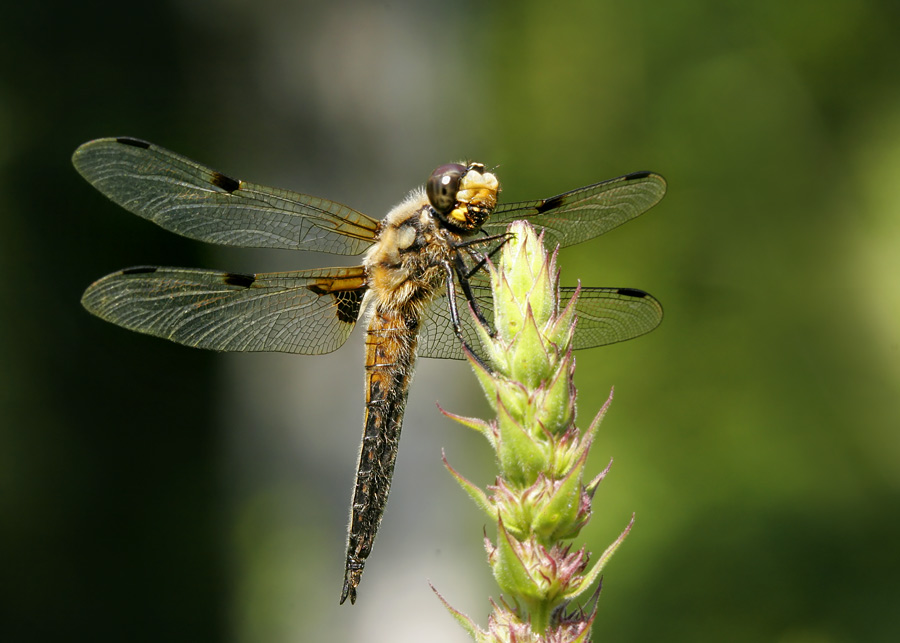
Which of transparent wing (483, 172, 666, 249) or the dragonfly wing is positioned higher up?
transparent wing (483, 172, 666, 249)

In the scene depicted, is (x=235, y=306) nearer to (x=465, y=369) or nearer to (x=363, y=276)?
(x=363, y=276)

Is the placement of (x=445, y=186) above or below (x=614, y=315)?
above

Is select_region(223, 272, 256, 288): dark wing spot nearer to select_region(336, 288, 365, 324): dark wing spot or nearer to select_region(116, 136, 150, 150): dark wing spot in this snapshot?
select_region(336, 288, 365, 324): dark wing spot

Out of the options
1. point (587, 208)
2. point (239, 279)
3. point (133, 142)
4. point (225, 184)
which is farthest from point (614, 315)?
point (133, 142)

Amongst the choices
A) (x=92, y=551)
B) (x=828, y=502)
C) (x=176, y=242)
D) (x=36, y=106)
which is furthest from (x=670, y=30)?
(x=92, y=551)

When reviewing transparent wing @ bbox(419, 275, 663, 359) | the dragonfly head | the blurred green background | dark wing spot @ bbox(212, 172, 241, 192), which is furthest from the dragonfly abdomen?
the blurred green background

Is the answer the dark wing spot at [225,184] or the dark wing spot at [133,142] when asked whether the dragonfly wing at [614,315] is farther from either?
the dark wing spot at [133,142]

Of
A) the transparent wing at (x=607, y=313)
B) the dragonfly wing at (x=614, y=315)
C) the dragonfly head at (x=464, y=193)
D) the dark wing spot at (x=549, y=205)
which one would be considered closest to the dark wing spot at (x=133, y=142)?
the dragonfly head at (x=464, y=193)
